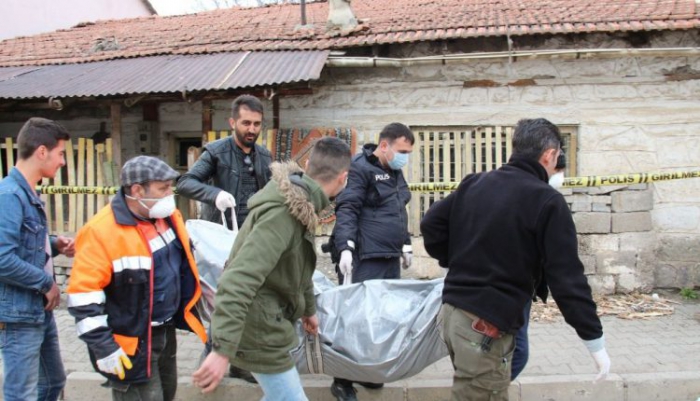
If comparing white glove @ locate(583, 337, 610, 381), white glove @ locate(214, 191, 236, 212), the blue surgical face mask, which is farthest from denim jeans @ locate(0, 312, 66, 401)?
white glove @ locate(583, 337, 610, 381)

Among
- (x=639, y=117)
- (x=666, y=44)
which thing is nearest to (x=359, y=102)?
(x=639, y=117)

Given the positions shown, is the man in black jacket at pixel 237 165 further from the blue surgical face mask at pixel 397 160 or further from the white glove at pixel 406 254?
the white glove at pixel 406 254

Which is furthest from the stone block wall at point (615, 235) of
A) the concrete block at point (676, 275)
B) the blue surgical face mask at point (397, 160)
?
the blue surgical face mask at point (397, 160)

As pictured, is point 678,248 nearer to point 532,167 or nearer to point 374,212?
point 374,212

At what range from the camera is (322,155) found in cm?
235

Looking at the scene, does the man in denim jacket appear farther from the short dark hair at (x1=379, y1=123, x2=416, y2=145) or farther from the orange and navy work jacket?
the short dark hair at (x1=379, y1=123, x2=416, y2=145)

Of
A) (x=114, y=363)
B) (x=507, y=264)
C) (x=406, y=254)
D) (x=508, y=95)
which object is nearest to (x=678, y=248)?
(x=508, y=95)

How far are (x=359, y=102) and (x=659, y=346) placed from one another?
171 inches

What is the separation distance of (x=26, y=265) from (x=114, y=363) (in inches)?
30.5

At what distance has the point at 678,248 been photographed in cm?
622

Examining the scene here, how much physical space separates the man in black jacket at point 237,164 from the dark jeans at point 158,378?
110 centimetres

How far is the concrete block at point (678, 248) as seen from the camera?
6188 mm

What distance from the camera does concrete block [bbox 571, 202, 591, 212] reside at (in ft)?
20.0

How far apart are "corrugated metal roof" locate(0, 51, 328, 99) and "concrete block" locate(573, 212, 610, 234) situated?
363 cm
